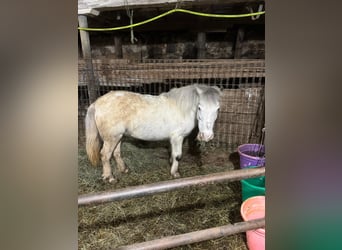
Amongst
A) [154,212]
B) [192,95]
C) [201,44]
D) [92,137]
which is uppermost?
[201,44]

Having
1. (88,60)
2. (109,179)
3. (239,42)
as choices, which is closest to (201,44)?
(239,42)

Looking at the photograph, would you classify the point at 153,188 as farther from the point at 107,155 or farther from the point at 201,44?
the point at 201,44

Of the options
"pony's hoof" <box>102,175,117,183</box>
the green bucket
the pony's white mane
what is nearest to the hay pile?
"pony's hoof" <box>102,175,117,183</box>

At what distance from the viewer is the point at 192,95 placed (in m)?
2.51

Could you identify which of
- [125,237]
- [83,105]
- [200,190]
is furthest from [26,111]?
[83,105]

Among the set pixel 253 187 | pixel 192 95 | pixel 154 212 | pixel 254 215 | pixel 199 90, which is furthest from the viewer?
pixel 192 95

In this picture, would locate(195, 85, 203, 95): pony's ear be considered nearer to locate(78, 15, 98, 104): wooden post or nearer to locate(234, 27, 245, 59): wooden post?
locate(78, 15, 98, 104): wooden post

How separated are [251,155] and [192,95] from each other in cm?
77

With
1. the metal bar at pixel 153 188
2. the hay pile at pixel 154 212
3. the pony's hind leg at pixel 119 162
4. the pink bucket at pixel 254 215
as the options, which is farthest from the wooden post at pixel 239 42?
the metal bar at pixel 153 188

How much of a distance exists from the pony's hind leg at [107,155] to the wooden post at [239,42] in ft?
6.95

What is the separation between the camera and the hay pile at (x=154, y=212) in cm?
170

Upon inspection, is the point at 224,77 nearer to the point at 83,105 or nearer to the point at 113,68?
the point at 113,68

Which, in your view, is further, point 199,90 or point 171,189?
point 199,90

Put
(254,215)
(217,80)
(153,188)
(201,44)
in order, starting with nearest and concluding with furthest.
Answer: (153,188), (254,215), (217,80), (201,44)
